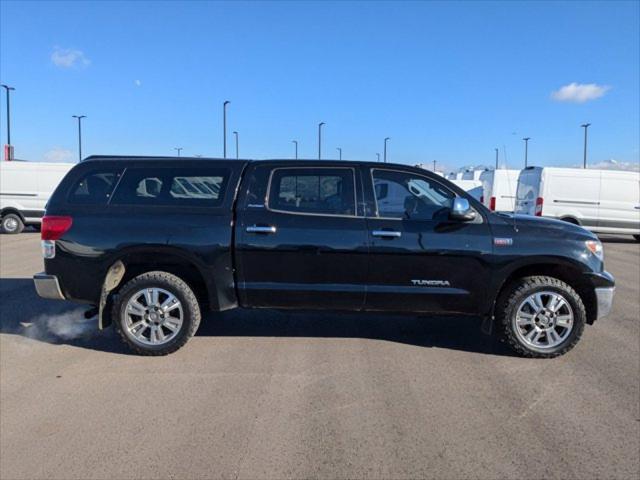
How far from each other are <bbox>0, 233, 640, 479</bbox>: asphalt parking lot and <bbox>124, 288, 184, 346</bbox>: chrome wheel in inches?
8.4

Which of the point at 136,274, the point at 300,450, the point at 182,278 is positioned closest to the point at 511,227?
the point at 300,450

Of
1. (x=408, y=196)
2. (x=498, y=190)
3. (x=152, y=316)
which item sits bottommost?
(x=152, y=316)

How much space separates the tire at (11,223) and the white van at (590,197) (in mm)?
17162

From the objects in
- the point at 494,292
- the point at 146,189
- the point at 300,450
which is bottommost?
the point at 300,450

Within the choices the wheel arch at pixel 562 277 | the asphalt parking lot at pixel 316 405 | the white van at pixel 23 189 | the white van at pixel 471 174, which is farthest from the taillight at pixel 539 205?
the white van at pixel 471 174

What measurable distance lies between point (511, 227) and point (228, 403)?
10.0ft

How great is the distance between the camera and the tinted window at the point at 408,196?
492 cm

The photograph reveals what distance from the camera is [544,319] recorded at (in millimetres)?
4906

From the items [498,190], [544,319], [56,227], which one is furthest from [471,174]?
[56,227]

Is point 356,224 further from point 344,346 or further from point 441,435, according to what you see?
point 441,435

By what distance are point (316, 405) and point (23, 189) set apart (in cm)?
1721

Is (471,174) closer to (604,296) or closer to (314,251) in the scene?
(604,296)

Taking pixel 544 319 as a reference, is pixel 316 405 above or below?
below

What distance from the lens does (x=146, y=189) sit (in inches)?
201
